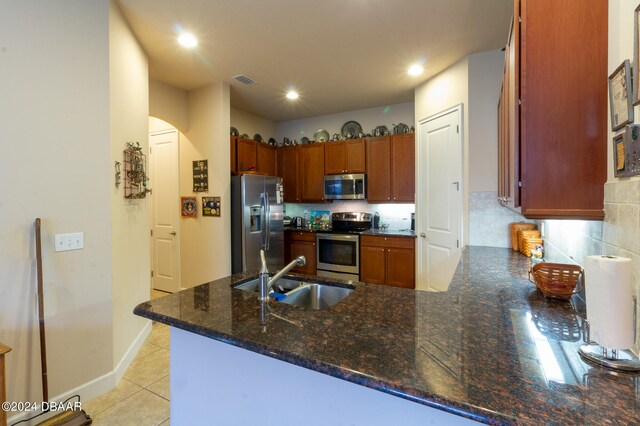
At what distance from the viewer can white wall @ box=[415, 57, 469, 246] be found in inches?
118

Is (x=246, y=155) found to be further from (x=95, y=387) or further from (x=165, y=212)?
(x=95, y=387)

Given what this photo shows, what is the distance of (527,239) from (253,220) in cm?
300

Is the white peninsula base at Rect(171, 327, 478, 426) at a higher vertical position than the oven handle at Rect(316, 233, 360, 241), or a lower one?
lower

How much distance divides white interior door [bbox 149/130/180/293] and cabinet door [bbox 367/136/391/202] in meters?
2.82

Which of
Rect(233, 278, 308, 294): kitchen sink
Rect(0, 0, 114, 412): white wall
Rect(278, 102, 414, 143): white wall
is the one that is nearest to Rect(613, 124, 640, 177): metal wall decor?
Rect(233, 278, 308, 294): kitchen sink

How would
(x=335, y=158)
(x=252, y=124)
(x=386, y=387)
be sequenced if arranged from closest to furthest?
(x=386, y=387) → (x=335, y=158) → (x=252, y=124)

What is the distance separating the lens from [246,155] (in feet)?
14.3

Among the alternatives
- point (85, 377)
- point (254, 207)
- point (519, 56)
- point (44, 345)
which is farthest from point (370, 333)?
point (254, 207)

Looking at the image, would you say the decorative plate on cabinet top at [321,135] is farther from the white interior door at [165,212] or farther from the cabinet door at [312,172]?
the white interior door at [165,212]

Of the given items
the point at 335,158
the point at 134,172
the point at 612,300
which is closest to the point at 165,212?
the point at 134,172

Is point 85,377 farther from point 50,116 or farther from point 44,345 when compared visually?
point 50,116

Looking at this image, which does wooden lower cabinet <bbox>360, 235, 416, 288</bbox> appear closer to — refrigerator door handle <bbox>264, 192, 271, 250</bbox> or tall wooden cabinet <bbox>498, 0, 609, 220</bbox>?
refrigerator door handle <bbox>264, 192, 271, 250</bbox>

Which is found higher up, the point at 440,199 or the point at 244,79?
the point at 244,79

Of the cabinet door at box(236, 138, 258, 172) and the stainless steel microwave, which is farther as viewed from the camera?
the stainless steel microwave
